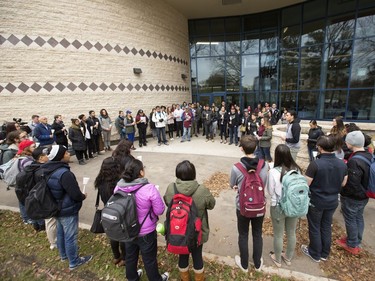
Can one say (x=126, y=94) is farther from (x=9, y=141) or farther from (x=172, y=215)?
(x=172, y=215)

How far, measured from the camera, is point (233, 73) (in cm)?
1513

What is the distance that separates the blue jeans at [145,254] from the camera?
230 cm

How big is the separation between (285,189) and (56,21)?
10189mm

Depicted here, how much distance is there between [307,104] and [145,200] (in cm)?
1389

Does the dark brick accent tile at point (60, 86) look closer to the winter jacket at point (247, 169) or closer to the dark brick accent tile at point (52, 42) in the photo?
the dark brick accent tile at point (52, 42)

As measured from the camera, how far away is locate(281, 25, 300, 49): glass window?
43.0 feet

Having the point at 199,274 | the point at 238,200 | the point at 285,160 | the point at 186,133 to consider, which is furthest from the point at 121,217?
the point at 186,133

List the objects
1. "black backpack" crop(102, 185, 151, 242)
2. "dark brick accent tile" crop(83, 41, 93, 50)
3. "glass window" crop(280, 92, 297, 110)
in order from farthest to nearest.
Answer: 1. "glass window" crop(280, 92, 297, 110)
2. "dark brick accent tile" crop(83, 41, 93, 50)
3. "black backpack" crop(102, 185, 151, 242)

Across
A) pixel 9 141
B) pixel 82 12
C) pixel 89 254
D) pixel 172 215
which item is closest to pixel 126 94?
pixel 82 12

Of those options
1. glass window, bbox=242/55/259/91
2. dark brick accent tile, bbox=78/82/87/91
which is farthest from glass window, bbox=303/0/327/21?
dark brick accent tile, bbox=78/82/87/91

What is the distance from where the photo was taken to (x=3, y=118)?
301 inches

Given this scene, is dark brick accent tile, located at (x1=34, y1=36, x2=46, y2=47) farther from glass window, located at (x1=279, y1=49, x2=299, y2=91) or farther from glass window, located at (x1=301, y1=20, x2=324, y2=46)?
glass window, located at (x1=301, y1=20, x2=324, y2=46)

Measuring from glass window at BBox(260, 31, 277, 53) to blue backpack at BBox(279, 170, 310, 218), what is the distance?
14.3 metres

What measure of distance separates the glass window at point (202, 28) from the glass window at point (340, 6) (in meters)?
7.51
